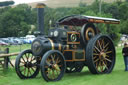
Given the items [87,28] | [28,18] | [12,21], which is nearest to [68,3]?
[28,18]

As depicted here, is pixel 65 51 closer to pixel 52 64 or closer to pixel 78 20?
pixel 52 64

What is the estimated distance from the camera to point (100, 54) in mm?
10203

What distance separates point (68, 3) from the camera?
11125cm

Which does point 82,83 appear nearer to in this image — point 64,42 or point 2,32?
point 64,42

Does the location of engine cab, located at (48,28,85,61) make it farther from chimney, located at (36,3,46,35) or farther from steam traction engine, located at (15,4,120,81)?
chimney, located at (36,3,46,35)

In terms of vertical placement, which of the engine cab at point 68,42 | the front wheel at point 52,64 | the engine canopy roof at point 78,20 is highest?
the engine canopy roof at point 78,20

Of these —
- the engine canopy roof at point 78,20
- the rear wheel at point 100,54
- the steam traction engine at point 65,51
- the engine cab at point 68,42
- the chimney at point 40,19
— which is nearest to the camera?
the steam traction engine at point 65,51

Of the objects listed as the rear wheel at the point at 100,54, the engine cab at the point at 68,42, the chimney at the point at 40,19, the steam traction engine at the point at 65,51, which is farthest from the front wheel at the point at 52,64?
the rear wheel at the point at 100,54

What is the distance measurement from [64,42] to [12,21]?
169 ft

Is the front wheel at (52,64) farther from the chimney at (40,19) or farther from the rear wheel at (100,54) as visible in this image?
the rear wheel at (100,54)

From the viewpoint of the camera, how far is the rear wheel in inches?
383

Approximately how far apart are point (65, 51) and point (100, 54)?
1496mm

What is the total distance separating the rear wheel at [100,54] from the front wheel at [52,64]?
125cm

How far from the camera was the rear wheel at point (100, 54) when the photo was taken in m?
9.73
